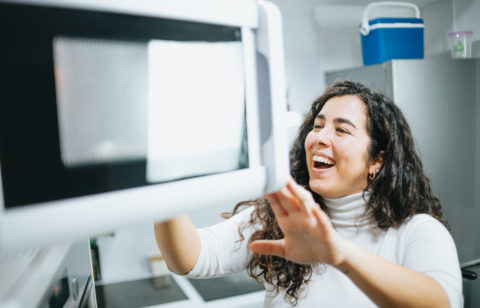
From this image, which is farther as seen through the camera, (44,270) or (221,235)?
(221,235)

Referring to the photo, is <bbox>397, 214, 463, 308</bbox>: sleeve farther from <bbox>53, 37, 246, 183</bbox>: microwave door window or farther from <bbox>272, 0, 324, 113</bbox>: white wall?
<bbox>272, 0, 324, 113</bbox>: white wall

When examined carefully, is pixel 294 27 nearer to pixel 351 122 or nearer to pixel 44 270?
pixel 351 122

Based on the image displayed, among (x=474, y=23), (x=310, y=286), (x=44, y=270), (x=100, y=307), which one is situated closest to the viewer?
(x=44, y=270)

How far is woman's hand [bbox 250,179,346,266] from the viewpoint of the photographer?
0.70 m

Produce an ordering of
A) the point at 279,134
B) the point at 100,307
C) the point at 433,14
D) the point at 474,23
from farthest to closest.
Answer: the point at 433,14 → the point at 474,23 → the point at 100,307 → the point at 279,134

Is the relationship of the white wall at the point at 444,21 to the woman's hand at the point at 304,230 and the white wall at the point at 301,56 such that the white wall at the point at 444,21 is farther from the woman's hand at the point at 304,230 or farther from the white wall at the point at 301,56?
the woman's hand at the point at 304,230

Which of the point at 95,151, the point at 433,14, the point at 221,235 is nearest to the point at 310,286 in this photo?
the point at 221,235

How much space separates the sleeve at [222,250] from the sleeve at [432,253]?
454 mm

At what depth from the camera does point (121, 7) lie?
466 mm

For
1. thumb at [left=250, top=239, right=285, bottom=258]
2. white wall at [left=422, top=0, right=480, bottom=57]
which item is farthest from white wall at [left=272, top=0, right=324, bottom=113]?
thumb at [left=250, top=239, right=285, bottom=258]

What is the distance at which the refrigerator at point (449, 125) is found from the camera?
1.98 meters

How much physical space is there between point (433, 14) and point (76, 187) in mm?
2630

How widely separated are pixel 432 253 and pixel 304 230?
474 millimetres

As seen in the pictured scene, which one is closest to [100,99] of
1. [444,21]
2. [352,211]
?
[352,211]
